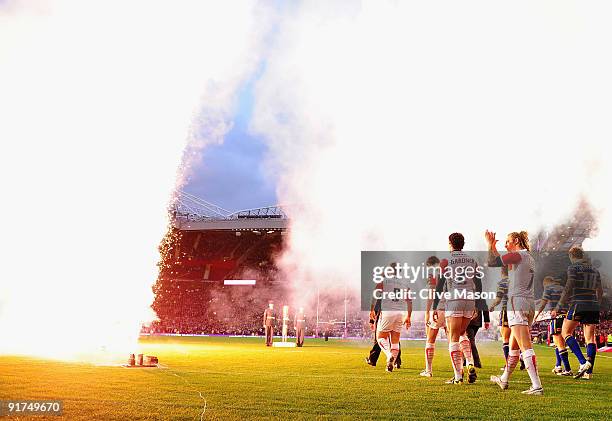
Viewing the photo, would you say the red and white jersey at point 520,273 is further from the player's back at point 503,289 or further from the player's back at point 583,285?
the player's back at point 583,285

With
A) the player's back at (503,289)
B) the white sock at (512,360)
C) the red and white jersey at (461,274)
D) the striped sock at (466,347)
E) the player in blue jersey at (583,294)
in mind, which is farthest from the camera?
the player in blue jersey at (583,294)

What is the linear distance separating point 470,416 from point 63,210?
1661 centimetres

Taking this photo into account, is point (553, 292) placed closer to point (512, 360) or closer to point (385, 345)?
point (385, 345)

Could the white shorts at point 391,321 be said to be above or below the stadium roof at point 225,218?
below

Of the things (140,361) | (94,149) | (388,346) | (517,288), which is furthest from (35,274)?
(517,288)

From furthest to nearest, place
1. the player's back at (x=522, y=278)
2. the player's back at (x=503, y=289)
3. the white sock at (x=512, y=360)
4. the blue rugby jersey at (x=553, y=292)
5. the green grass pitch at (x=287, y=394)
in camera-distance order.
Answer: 1. the blue rugby jersey at (x=553, y=292)
2. the player's back at (x=503, y=289)
3. the white sock at (x=512, y=360)
4. the player's back at (x=522, y=278)
5. the green grass pitch at (x=287, y=394)

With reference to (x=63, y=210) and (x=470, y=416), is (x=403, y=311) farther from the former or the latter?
(x=63, y=210)

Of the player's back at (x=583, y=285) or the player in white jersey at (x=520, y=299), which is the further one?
the player's back at (x=583, y=285)

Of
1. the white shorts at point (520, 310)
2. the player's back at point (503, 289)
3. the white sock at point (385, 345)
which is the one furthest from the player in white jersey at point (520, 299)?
the white sock at point (385, 345)

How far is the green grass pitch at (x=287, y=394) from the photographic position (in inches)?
264

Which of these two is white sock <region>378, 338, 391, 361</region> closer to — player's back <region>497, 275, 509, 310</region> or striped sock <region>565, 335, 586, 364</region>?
player's back <region>497, 275, 509, 310</region>

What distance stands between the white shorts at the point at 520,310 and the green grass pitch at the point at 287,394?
1027mm

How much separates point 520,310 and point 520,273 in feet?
1.77

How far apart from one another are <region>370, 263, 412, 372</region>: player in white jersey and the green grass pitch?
0.76 m
